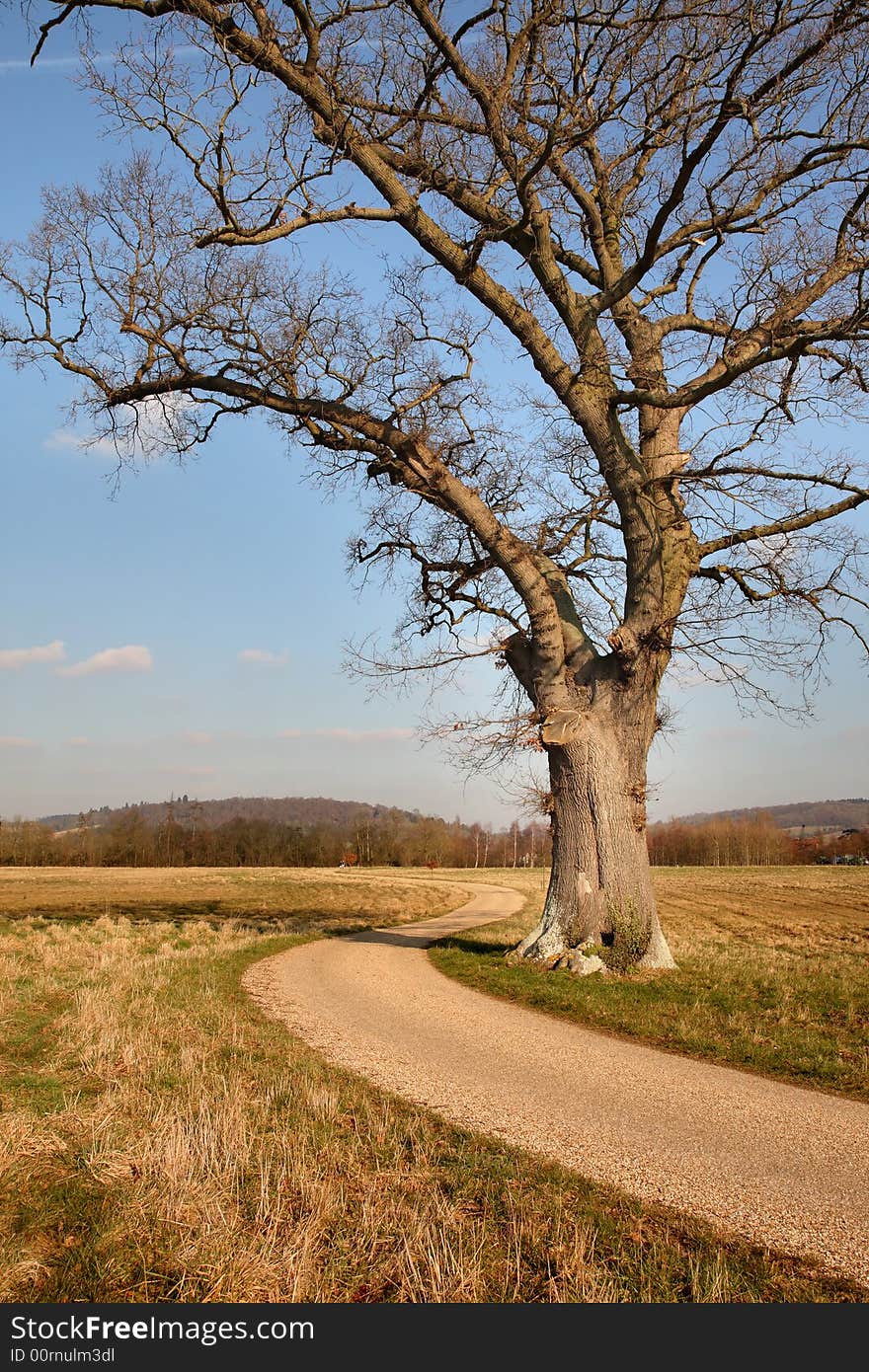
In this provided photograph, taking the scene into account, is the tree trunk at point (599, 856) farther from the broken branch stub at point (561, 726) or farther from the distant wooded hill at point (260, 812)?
the distant wooded hill at point (260, 812)

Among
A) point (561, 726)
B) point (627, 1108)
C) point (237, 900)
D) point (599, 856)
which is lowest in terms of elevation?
point (237, 900)

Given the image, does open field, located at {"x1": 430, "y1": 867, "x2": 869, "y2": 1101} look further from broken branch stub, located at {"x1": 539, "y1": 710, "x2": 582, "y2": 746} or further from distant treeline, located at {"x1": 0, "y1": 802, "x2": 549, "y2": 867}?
distant treeline, located at {"x1": 0, "y1": 802, "x2": 549, "y2": 867}

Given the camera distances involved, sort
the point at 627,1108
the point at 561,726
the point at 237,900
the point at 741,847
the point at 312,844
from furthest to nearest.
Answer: the point at 741,847 → the point at 312,844 → the point at 237,900 → the point at 561,726 → the point at 627,1108

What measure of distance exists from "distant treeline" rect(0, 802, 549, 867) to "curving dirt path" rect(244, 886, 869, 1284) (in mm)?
79104

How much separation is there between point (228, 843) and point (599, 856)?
306ft

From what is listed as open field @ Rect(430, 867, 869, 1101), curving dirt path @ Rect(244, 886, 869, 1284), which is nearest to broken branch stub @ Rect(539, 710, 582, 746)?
open field @ Rect(430, 867, 869, 1101)

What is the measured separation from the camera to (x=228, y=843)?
3925 inches

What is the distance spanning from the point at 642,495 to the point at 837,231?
13.7 feet

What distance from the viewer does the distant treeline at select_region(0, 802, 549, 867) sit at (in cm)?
9081

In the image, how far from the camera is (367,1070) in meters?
6.87

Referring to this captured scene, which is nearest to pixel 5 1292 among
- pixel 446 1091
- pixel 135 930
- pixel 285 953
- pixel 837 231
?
pixel 446 1091

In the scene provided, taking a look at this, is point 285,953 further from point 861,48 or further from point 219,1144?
point 861,48

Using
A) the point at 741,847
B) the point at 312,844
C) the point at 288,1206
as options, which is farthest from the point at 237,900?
the point at 741,847

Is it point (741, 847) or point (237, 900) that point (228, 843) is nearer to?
point (741, 847)
